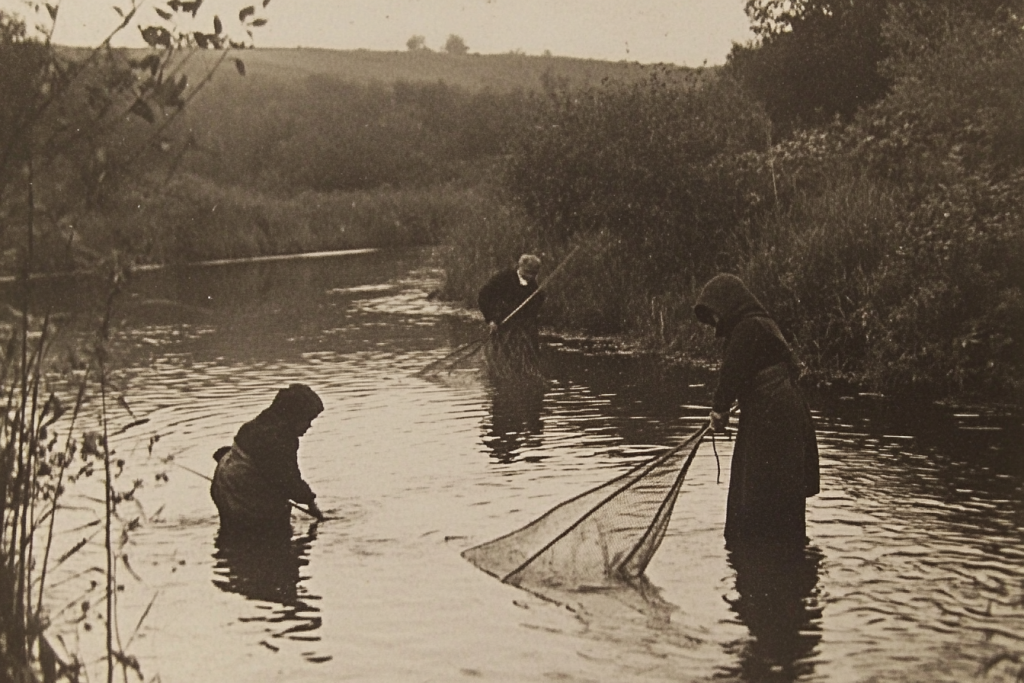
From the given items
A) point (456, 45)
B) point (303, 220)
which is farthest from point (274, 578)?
point (456, 45)

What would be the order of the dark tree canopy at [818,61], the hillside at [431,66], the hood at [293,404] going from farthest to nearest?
the hillside at [431,66]
the dark tree canopy at [818,61]
the hood at [293,404]

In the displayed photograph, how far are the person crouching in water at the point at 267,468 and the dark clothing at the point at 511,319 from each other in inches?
318

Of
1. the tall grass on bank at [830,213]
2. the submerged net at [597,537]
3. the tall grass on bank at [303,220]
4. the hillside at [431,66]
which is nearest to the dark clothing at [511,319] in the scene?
the tall grass on bank at [830,213]

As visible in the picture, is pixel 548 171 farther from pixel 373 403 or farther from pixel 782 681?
pixel 782 681

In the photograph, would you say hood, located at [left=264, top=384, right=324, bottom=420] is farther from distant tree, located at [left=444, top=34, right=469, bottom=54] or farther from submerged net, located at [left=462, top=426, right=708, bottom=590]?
distant tree, located at [left=444, top=34, right=469, bottom=54]

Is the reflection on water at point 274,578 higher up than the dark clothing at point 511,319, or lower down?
lower down

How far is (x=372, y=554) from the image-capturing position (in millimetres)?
11281

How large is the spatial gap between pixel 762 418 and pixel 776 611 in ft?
4.77

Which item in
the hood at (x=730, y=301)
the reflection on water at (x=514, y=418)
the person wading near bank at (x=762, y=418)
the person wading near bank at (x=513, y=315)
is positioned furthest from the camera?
the person wading near bank at (x=513, y=315)

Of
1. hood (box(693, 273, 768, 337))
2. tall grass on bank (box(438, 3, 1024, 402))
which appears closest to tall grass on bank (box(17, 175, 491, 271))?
tall grass on bank (box(438, 3, 1024, 402))

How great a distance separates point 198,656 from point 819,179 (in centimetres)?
1951

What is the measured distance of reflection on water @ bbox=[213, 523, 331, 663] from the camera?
954 cm

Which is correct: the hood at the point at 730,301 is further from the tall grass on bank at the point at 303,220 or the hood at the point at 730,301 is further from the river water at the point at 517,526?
the tall grass on bank at the point at 303,220

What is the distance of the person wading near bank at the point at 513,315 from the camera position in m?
19.6
